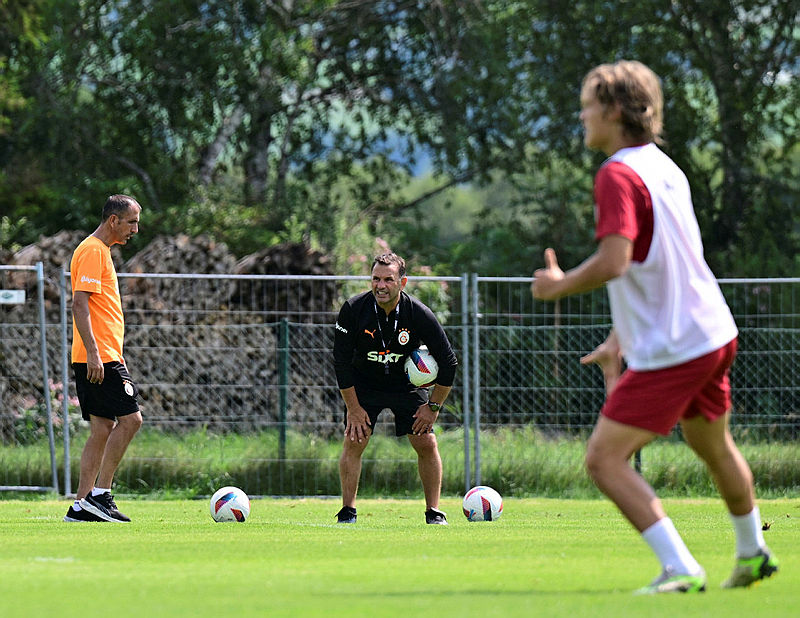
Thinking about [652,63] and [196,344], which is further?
[652,63]

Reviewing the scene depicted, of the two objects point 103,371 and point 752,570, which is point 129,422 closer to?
point 103,371

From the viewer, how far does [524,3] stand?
26.2 meters

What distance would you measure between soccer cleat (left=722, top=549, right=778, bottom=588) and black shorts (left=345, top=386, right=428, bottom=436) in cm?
469

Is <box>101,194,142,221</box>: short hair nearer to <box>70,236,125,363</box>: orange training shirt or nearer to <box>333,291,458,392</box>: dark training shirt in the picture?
<box>70,236,125,363</box>: orange training shirt

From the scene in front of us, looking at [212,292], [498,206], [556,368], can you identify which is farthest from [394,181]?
[556,368]

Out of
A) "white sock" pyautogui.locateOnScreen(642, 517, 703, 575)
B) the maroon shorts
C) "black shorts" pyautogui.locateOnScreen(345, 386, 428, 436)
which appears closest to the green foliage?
"black shorts" pyautogui.locateOnScreen(345, 386, 428, 436)

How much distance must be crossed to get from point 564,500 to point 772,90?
46.5 feet

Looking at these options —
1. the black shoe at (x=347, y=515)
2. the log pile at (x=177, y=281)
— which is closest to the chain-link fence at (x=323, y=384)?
the log pile at (x=177, y=281)

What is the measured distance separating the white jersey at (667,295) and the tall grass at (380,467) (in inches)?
329

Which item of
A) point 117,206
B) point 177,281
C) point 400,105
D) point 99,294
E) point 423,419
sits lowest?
point 423,419

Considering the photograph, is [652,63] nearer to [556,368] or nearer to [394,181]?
[394,181]

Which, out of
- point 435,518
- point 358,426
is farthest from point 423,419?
point 435,518

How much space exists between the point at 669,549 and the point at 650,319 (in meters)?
0.80

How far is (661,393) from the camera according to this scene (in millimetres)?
4637
